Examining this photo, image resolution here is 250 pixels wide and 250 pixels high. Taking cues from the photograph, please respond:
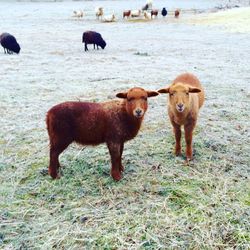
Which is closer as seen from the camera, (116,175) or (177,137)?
(116,175)

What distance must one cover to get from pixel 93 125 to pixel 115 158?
54 centimetres

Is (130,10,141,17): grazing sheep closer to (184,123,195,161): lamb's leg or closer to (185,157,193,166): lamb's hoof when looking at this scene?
(184,123,195,161): lamb's leg

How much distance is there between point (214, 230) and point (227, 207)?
A: 0.52m

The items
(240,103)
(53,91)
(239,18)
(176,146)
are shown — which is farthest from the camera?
(239,18)

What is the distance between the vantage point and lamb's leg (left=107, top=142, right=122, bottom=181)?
5.16 meters

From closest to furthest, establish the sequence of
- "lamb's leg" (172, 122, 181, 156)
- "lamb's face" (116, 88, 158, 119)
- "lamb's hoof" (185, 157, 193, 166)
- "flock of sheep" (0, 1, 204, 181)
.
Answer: "lamb's face" (116, 88, 158, 119)
"flock of sheep" (0, 1, 204, 181)
"lamb's hoof" (185, 157, 193, 166)
"lamb's leg" (172, 122, 181, 156)

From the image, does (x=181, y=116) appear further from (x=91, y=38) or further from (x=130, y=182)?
(x=91, y=38)

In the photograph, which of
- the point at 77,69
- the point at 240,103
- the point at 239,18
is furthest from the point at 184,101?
the point at 239,18

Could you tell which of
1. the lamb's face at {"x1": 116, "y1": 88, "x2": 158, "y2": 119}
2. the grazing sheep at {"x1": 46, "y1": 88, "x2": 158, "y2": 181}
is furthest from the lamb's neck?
the lamb's face at {"x1": 116, "y1": 88, "x2": 158, "y2": 119}

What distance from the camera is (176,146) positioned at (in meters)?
6.11

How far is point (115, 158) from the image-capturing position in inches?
205

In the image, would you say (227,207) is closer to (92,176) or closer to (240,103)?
(92,176)

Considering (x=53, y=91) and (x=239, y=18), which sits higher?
(x=53, y=91)

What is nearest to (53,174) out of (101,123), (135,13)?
(101,123)
